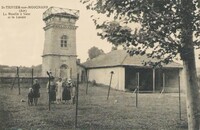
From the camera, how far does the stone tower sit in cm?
3456

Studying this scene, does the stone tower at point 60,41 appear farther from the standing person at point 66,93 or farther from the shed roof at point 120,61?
the standing person at point 66,93

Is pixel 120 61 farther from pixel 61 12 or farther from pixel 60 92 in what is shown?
pixel 60 92

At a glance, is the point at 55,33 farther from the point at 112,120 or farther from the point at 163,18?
the point at 163,18

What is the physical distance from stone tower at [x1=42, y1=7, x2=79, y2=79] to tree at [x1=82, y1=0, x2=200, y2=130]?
25.4 m

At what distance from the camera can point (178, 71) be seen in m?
35.9

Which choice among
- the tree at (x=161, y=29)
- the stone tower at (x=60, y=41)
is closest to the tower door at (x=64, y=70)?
the stone tower at (x=60, y=41)

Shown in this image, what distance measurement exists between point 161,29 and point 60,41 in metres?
27.8

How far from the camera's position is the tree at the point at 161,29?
7918mm

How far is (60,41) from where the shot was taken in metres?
35.3

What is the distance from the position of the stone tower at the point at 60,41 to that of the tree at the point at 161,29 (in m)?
25.4

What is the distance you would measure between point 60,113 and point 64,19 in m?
22.2

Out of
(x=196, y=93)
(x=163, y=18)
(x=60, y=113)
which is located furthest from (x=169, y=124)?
(x=163, y=18)

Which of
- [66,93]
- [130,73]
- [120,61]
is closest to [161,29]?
[66,93]

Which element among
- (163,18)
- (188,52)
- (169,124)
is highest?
(163,18)
